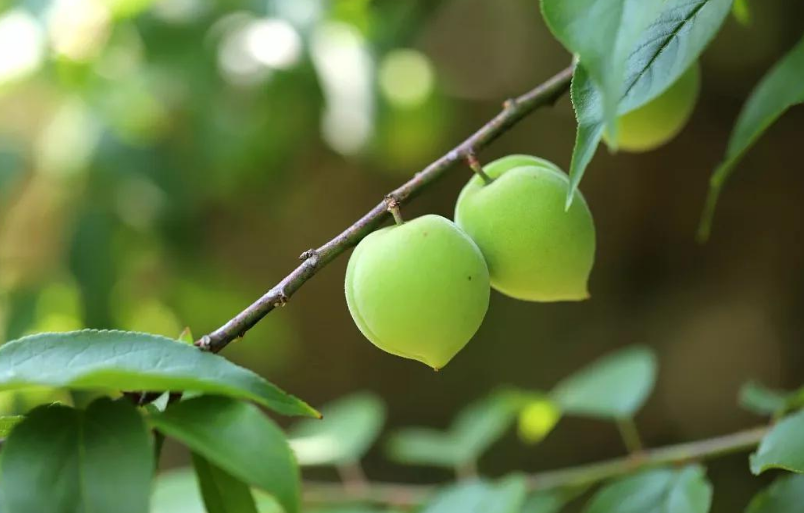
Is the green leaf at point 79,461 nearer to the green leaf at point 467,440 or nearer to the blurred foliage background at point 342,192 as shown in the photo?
the green leaf at point 467,440

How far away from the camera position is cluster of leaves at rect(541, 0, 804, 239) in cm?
35

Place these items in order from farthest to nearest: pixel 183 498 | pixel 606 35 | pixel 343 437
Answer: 1. pixel 343 437
2. pixel 183 498
3. pixel 606 35

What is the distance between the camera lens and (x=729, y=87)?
1969 mm

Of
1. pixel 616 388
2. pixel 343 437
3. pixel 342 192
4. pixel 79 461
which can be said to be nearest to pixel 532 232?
→ pixel 79 461

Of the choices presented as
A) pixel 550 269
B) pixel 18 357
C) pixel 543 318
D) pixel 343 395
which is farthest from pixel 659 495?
pixel 343 395

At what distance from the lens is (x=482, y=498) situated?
72cm

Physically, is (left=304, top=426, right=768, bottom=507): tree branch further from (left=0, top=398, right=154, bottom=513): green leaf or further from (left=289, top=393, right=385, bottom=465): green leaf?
(left=0, top=398, right=154, bottom=513): green leaf

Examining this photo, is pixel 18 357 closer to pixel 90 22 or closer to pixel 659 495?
pixel 659 495

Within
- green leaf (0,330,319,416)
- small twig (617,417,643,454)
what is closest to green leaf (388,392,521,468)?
small twig (617,417,643,454)

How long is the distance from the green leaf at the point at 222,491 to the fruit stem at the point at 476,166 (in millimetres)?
228

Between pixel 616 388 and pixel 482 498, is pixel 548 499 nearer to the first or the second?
pixel 482 498

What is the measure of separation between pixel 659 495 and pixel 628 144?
10.6 inches

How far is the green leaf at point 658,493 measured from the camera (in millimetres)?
612

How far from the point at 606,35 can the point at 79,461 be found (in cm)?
31
